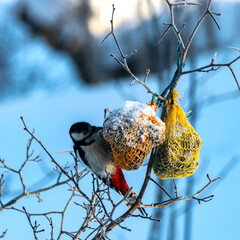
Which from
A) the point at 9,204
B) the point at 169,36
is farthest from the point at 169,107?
the point at 169,36

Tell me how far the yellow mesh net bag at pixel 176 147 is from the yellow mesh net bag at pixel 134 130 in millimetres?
87

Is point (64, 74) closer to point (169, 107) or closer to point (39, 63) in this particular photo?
point (39, 63)

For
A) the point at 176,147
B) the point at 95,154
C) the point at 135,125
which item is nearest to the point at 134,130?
the point at 135,125

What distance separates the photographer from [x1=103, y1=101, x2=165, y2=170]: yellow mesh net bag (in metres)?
2.04

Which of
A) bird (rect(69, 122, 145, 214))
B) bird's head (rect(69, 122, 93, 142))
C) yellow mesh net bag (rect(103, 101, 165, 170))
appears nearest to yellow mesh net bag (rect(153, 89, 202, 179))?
yellow mesh net bag (rect(103, 101, 165, 170))

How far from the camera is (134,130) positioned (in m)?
2.08

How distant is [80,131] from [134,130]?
495 mm

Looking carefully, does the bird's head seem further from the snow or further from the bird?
the snow

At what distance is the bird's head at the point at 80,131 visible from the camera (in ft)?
8.07

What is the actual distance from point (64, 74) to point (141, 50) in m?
4.43

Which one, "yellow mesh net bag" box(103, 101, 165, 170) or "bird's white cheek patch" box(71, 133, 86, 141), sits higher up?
"bird's white cheek patch" box(71, 133, 86, 141)

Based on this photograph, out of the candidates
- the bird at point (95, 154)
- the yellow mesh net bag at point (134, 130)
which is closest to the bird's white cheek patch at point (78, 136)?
the bird at point (95, 154)

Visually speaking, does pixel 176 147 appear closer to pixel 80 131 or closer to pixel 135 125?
pixel 135 125

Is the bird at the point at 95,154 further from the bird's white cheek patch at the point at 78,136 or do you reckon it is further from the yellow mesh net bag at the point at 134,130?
the yellow mesh net bag at the point at 134,130
